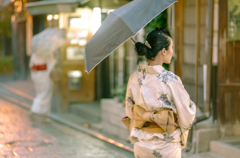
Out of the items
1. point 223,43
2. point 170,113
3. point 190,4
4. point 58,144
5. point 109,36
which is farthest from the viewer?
point 190,4

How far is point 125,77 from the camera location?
12234 mm

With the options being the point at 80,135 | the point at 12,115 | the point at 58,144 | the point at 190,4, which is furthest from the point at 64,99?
the point at 190,4

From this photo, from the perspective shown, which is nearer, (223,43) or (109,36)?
(109,36)

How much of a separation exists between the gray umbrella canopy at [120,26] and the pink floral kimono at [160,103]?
14.5 inches

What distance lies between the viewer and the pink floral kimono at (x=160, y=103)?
3.69 meters

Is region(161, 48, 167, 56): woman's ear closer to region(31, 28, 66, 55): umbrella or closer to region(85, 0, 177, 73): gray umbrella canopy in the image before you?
region(85, 0, 177, 73): gray umbrella canopy

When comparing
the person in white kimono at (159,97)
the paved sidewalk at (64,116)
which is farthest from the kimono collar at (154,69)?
the paved sidewalk at (64,116)

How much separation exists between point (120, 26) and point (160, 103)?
0.86 m

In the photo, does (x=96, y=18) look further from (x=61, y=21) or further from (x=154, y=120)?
(x=154, y=120)

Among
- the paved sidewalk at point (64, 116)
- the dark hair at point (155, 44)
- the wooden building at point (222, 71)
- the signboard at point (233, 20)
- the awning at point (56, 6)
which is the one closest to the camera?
the dark hair at point (155, 44)

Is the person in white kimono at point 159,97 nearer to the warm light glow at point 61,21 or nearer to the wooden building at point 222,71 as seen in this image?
the wooden building at point 222,71

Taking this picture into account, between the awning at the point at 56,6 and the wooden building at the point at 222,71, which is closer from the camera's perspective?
the wooden building at the point at 222,71

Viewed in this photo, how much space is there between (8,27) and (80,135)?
19102 millimetres

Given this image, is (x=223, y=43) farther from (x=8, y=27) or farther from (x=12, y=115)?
(x=8, y=27)
